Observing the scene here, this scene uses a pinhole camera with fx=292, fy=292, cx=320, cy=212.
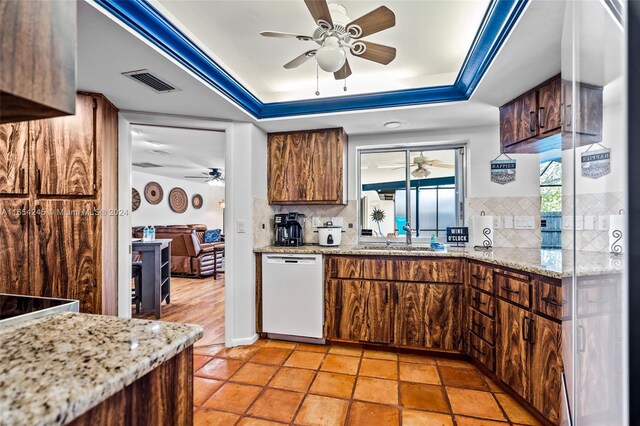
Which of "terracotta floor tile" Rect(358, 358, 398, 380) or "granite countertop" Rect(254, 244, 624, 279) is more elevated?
"granite countertop" Rect(254, 244, 624, 279)

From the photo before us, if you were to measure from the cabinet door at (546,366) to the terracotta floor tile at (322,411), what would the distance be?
1.16m

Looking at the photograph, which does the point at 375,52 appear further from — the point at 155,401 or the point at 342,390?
the point at 342,390

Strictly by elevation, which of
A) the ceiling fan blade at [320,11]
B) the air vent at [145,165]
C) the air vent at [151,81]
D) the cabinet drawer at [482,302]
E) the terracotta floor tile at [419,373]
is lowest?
the terracotta floor tile at [419,373]

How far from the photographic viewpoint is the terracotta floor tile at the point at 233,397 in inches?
74.5

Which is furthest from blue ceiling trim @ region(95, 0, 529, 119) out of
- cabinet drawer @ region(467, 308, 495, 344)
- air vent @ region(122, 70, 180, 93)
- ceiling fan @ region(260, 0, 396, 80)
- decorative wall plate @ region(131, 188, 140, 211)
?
decorative wall plate @ region(131, 188, 140, 211)

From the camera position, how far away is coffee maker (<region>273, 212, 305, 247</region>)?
10.7ft

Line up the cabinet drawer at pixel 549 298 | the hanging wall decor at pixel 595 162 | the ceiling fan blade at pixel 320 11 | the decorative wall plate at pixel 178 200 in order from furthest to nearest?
1. the decorative wall plate at pixel 178 200
2. the cabinet drawer at pixel 549 298
3. the ceiling fan blade at pixel 320 11
4. the hanging wall decor at pixel 595 162

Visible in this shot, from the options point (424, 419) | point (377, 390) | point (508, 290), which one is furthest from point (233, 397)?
point (508, 290)

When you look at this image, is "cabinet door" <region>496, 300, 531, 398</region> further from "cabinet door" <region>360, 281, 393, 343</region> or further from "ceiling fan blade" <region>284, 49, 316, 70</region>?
"ceiling fan blade" <region>284, 49, 316, 70</region>

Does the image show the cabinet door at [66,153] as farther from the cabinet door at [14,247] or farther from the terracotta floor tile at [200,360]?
the terracotta floor tile at [200,360]

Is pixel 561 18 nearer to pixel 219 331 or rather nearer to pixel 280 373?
pixel 280 373

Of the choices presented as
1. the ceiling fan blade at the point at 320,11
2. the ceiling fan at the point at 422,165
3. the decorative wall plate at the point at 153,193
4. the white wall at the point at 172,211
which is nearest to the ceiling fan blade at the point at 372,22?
the ceiling fan blade at the point at 320,11

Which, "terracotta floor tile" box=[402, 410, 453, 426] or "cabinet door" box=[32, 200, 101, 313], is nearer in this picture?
"terracotta floor tile" box=[402, 410, 453, 426]

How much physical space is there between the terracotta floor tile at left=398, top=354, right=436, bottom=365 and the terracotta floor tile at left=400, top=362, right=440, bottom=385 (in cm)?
6
